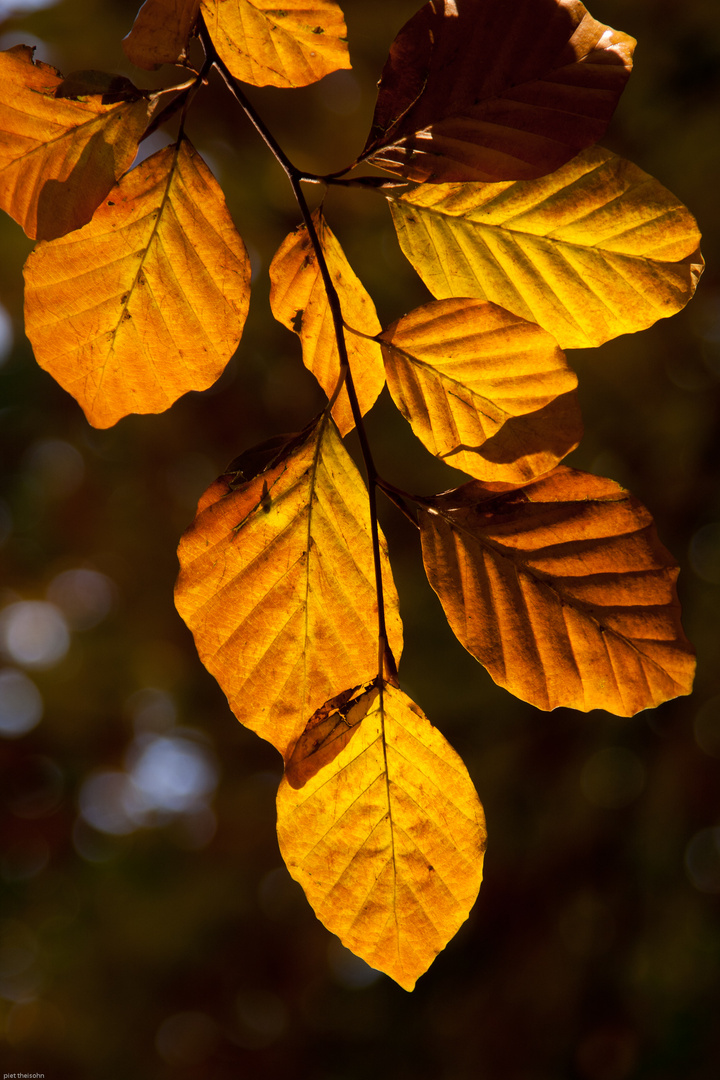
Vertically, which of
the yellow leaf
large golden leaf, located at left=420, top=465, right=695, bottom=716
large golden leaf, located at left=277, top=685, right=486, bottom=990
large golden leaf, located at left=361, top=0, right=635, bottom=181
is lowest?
large golden leaf, located at left=277, top=685, right=486, bottom=990

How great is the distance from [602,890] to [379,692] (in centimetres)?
206

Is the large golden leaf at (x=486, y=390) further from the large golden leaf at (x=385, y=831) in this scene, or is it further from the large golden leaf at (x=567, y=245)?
the large golden leaf at (x=385, y=831)

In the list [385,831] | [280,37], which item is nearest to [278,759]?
[385,831]

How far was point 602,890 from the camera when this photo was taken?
6.87ft

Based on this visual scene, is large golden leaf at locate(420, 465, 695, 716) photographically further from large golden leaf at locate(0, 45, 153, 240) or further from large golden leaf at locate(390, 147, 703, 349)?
large golden leaf at locate(0, 45, 153, 240)

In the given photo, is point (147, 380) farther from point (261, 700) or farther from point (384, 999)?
point (384, 999)

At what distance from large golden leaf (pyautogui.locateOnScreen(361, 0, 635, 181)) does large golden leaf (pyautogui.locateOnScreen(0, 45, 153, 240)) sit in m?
0.13

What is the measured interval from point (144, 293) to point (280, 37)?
0.48 ft

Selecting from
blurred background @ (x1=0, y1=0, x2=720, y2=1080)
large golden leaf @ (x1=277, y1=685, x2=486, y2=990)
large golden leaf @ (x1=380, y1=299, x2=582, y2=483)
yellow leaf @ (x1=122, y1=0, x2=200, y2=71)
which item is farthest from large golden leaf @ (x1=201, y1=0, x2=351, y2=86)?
blurred background @ (x1=0, y1=0, x2=720, y2=1080)

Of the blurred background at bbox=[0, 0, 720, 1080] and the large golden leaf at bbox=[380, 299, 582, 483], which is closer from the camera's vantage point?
the large golden leaf at bbox=[380, 299, 582, 483]

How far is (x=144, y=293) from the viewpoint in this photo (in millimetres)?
405

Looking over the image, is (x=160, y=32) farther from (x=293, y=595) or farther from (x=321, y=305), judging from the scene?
(x=293, y=595)

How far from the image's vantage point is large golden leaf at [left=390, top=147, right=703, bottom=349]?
1.21ft

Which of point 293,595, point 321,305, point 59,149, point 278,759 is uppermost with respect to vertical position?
point 59,149
